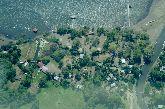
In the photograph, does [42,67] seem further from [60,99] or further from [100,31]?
[100,31]

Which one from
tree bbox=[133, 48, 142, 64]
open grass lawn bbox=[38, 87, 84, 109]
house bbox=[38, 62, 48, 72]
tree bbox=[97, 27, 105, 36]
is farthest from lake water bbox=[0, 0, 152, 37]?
open grass lawn bbox=[38, 87, 84, 109]

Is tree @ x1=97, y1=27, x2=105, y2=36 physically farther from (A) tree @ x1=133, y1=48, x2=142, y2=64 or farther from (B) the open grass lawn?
(B) the open grass lawn

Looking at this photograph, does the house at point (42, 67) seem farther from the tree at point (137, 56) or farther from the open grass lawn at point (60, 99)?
the tree at point (137, 56)

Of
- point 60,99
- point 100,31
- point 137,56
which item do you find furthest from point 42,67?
point 137,56

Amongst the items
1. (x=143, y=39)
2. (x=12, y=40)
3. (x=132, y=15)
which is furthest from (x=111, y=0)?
(x=12, y=40)

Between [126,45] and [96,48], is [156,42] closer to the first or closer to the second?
[126,45]

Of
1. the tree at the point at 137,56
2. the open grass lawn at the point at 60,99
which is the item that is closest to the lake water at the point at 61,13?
the tree at the point at 137,56
